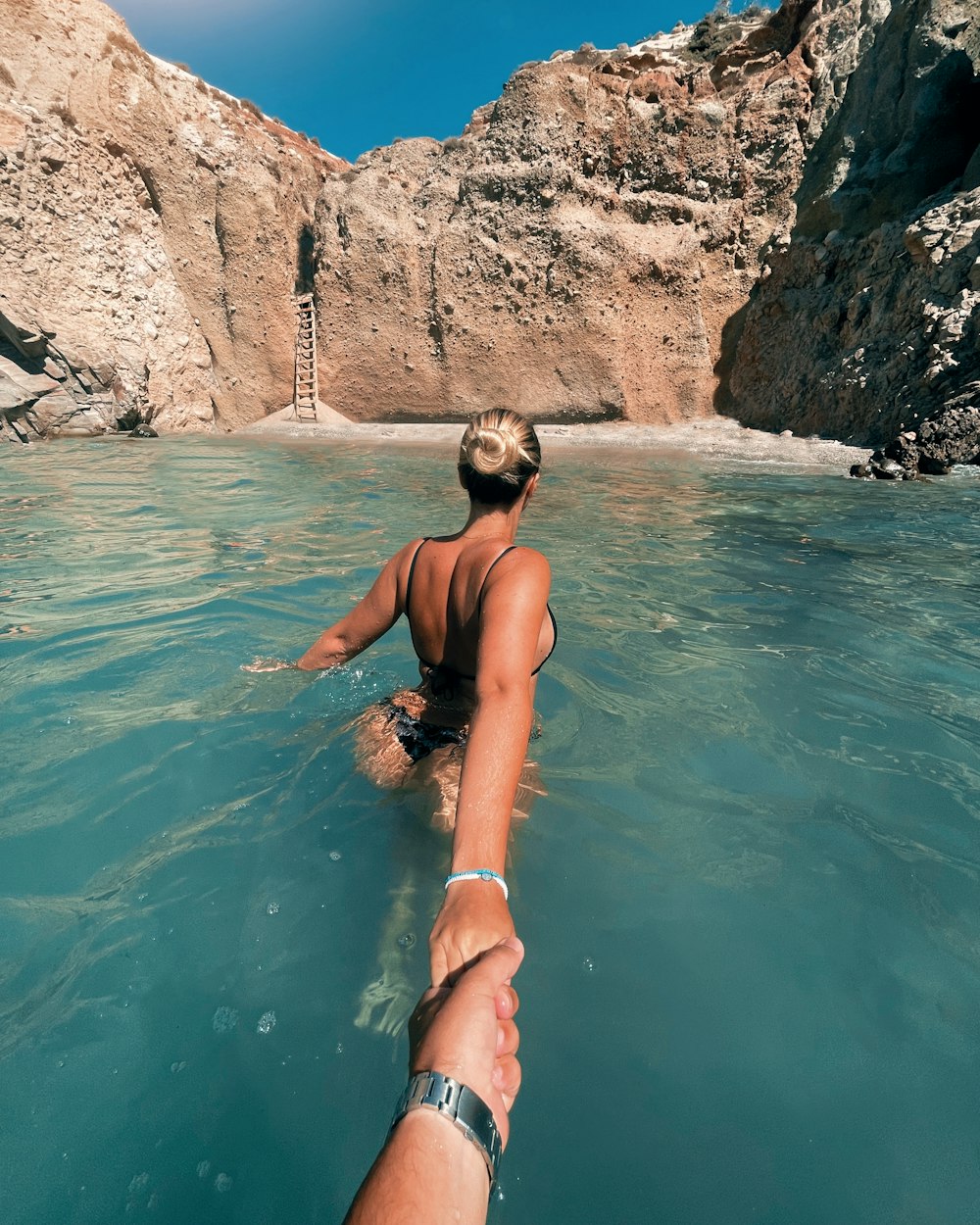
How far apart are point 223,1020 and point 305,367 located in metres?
18.9

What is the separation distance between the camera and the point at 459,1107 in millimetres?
786

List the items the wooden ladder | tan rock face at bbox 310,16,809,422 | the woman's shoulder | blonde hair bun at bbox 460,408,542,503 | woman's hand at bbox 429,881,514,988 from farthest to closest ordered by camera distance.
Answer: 1. the wooden ladder
2. tan rock face at bbox 310,16,809,422
3. blonde hair bun at bbox 460,408,542,503
4. the woman's shoulder
5. woman's hand at bbox 429,881,514,988

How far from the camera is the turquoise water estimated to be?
4.07 ft

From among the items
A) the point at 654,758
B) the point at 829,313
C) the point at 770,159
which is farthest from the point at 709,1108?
the point at 770,159

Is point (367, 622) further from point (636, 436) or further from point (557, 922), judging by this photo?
point (636, 436)

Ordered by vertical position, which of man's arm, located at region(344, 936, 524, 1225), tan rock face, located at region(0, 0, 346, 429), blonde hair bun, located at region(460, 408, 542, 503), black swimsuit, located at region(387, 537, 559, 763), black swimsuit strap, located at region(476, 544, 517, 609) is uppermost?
tan rock face, located at region(0, 0, 346, 429)

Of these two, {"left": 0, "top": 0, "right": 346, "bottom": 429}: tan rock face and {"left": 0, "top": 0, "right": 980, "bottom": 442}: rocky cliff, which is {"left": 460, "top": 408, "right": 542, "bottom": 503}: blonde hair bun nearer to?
{"left": 0, "top": 0, "right": 980, "bottom": 442}: rocky cliff

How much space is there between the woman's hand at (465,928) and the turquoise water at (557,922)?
1.71ft

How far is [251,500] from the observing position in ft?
25.9

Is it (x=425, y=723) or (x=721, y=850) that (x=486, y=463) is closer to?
(x=425, y=723)

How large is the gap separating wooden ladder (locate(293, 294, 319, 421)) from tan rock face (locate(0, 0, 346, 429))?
0.33m

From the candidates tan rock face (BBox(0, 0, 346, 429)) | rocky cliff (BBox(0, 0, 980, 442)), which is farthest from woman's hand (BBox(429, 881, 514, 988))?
tan rock face (BBox(0, 0, 346, 429))

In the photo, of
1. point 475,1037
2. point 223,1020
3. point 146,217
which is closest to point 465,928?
point 475,1037

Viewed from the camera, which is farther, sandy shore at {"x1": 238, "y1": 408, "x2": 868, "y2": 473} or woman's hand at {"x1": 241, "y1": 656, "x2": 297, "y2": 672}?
sandy shore at {"x1": 238, "y1": 408, "x2": 868, "y2": 473}
